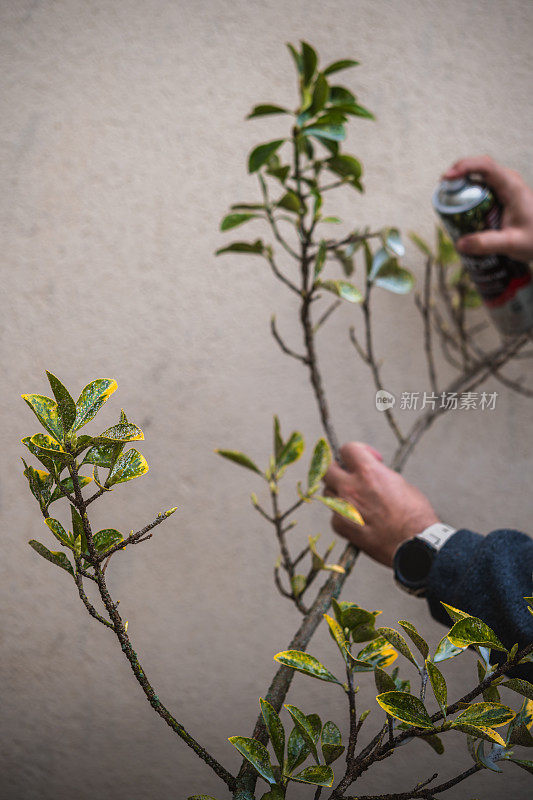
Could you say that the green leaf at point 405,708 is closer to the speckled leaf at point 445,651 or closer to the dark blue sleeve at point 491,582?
the speckled leaf at point 445,651

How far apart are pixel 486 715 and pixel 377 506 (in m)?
0.49

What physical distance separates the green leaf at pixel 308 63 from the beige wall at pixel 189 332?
17.1 inches

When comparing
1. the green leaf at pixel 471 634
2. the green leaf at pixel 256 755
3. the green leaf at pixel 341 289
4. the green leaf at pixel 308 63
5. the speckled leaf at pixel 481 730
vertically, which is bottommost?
the green leaf at pixel 256 755

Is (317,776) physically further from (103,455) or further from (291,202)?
(291,202)

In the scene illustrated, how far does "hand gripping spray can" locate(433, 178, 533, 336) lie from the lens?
0.89 m

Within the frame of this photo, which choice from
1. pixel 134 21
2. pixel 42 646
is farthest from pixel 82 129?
pixel 42 646

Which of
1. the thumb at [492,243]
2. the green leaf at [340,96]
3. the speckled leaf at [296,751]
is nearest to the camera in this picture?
the speckled leaf at [296,751]

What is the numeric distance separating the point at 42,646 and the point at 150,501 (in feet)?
1.10

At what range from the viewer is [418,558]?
83cm

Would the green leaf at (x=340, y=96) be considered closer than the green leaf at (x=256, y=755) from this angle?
No

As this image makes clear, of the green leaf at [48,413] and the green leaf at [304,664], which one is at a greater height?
the green leaf at [48,413]

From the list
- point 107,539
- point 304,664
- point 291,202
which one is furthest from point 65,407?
point 291,202

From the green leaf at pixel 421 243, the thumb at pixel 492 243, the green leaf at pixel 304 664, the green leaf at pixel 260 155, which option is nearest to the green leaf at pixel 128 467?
the green leaf at pixel 304 664

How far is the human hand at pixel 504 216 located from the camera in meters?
0.88
